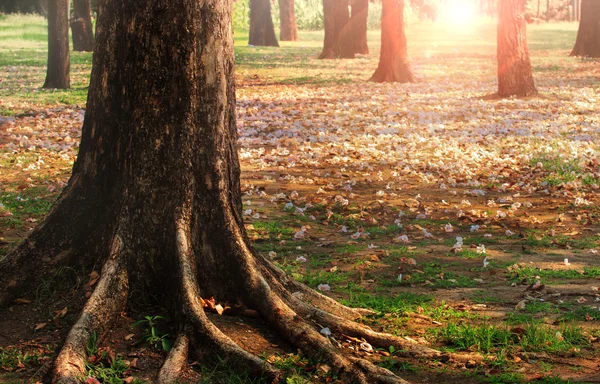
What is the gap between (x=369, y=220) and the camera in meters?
8.36

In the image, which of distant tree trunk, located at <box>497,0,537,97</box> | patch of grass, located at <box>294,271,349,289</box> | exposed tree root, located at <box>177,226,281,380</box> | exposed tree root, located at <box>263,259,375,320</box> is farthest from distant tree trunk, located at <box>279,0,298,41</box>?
exposed tree root, located at <box>177,226,281,380</box>

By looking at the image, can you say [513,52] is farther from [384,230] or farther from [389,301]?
[389,301]

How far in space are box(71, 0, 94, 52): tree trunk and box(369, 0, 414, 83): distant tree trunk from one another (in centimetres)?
1263

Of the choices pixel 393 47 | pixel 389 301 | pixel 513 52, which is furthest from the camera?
pixel 393 47

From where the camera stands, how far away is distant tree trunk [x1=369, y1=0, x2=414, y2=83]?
22.1 meters

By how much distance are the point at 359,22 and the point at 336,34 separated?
1722mm

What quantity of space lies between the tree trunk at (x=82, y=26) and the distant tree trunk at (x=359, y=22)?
1125 centimetres

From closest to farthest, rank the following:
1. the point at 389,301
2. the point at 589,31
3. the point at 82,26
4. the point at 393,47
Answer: the point at 389,301
the point at 393,47
the point at 82,26
the point at 589,31

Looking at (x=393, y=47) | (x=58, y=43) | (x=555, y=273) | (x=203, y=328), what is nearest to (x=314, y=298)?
(x=203, y=328)

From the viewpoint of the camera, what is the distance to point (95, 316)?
4523 mm

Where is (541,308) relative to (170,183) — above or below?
below

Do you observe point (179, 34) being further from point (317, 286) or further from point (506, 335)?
point (506, 335)

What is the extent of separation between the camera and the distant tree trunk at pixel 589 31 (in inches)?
1142

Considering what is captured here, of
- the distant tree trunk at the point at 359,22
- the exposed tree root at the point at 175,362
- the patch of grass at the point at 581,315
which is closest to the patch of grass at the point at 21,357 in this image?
the exposed tree root at the point at 175,362
